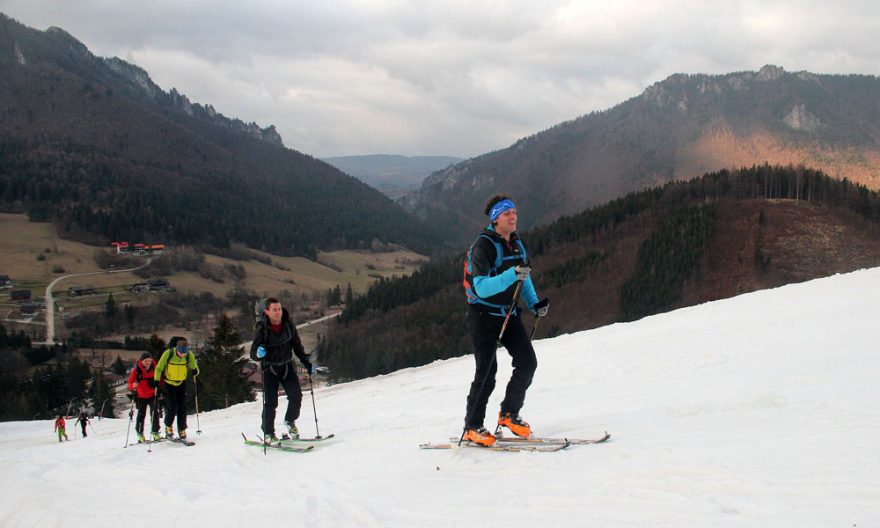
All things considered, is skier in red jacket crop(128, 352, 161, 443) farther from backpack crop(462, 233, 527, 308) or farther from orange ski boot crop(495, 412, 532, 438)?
backpack crop(462, 233, 527, 308)

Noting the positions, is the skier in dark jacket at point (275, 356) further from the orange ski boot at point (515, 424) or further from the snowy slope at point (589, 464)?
the orange ski boot at point (515, 424)

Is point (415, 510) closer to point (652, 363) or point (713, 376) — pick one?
point (713, 376)

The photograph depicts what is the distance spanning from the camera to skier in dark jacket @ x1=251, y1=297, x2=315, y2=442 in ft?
35.4

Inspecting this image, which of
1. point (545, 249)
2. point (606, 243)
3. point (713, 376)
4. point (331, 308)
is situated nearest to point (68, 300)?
point (331, 308)

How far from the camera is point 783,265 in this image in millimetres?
105188

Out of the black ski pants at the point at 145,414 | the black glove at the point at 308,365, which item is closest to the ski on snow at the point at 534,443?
the black glove at the point at 308,365

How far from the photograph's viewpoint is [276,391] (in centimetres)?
1119

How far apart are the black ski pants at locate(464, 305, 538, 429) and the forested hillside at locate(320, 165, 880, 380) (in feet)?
264

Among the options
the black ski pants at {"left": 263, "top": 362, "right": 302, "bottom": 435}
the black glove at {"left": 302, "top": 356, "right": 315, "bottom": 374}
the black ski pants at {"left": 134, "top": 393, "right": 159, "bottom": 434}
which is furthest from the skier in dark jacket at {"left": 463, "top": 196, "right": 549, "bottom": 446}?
the black ski pants at {"left": 134, "top": 393, "right": 159, "bottom": 434}

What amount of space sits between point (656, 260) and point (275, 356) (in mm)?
115397

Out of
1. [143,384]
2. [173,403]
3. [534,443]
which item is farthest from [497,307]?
[143,384]

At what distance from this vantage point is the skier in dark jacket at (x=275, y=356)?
1080cm

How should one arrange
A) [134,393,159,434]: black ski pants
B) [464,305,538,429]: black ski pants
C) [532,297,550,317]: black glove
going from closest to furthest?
[532,297,550,317]: black glove → [464,305,538,429]: black ski pants → [134,393,159,434]: black ski pants

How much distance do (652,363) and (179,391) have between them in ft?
37.2
